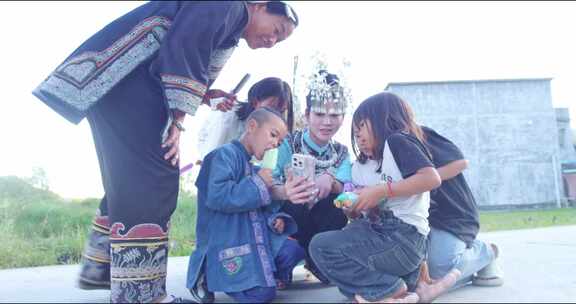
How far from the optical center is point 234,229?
2.16m

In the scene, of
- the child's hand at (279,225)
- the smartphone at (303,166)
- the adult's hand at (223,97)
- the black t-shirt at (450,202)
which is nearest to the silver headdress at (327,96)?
the adult's hand at (223,97)

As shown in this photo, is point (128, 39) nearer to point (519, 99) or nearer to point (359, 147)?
point (359, 147)

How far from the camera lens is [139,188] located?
6.45 ft

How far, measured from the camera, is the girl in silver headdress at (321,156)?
8.63ft

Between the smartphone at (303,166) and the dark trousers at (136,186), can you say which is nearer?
the dark trousers at (136,186)

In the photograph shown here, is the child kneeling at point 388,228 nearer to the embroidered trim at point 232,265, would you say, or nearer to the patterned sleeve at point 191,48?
the embroidered trim at point 232,265

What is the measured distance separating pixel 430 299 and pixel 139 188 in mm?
1255

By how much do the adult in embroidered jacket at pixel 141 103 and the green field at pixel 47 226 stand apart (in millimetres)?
3106

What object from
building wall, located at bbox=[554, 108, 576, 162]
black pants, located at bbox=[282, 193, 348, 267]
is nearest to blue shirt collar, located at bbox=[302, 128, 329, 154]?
black pants, located at bbox=[282, 193, 348, 267]

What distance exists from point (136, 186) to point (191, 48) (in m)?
0.57

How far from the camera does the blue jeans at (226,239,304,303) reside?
2.08 m

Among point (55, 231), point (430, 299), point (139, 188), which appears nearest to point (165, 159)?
point (139, 188)

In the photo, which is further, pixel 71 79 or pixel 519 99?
pixel 519 99

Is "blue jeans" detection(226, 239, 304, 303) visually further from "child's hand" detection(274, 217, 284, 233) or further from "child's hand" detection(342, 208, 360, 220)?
"child's hand" detection(342, 208, 360, 220)
